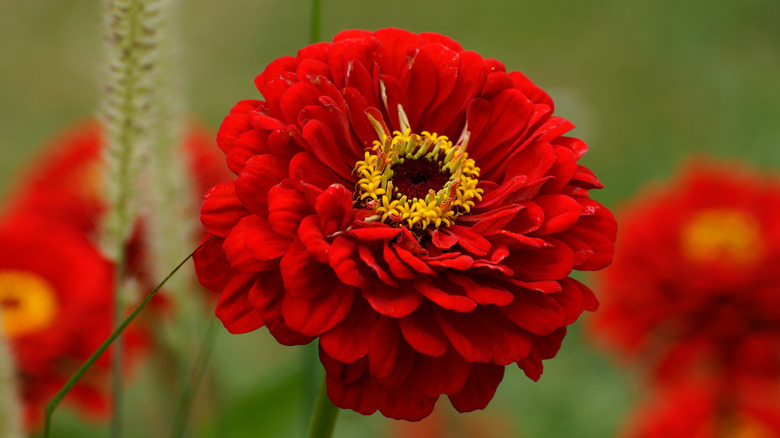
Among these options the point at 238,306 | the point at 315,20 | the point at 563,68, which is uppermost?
the point at 315,20

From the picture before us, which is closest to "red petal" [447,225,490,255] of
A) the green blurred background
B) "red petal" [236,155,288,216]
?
"red petal" [236,155,288,216]

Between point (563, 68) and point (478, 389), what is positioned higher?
point (478, 389)

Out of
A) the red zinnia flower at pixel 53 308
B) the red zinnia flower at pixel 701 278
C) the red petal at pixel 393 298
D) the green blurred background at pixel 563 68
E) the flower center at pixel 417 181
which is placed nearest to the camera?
the red petal at pixel 393 298

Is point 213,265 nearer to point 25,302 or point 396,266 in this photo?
point 396,266

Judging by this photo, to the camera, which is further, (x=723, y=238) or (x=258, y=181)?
(x=723, y=238)

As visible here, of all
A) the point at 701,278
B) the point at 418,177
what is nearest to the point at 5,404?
the point at 418,177

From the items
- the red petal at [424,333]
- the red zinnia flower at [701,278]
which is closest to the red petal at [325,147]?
the red petal at [424,333]

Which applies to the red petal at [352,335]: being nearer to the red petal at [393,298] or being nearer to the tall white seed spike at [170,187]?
the red petal at [393,298]
